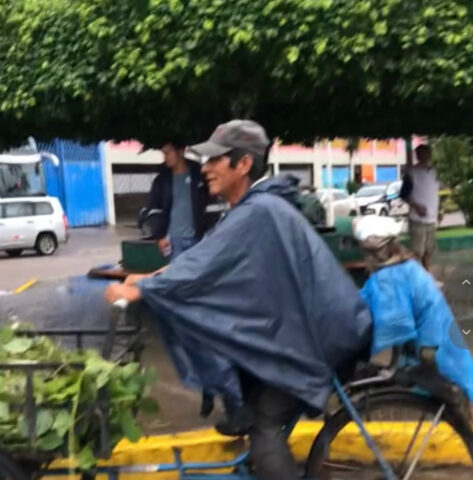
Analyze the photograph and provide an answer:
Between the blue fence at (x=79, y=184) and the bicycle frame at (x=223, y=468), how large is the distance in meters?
30.2

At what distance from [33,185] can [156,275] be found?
2326 centimetres

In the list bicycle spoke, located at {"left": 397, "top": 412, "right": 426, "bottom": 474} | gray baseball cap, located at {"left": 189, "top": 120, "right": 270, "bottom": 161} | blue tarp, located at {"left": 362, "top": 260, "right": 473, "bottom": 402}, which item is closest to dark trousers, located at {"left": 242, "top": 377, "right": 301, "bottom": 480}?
blue tarp, located at {"left": 362, "top": 260, "right": 473, "bottom": 402}

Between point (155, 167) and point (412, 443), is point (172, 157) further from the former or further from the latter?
point (155, 167)

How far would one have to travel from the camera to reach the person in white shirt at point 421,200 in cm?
955

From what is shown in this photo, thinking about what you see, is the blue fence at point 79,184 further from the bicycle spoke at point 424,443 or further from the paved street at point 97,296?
the bicycle spoke at point 424,443

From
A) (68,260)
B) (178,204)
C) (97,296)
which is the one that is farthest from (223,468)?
(68,260)

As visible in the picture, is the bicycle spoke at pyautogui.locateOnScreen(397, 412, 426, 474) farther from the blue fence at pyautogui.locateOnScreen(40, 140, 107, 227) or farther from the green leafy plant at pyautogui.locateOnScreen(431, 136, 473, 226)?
the blue fence at pyautogui.locateOnScreen(40, 140, 107, 227)

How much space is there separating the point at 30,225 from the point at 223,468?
62.6 ft

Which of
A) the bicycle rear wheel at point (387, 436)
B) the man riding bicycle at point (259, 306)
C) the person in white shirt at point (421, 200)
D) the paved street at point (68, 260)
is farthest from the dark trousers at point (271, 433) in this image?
the paved street at point (68, 260)

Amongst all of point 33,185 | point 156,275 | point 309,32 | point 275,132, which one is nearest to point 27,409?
point 156,275

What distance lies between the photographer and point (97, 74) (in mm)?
6406

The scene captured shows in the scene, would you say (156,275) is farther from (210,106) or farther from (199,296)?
(210,106)

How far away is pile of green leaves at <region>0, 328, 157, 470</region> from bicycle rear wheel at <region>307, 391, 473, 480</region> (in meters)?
0.86

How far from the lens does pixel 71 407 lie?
11.1ft
